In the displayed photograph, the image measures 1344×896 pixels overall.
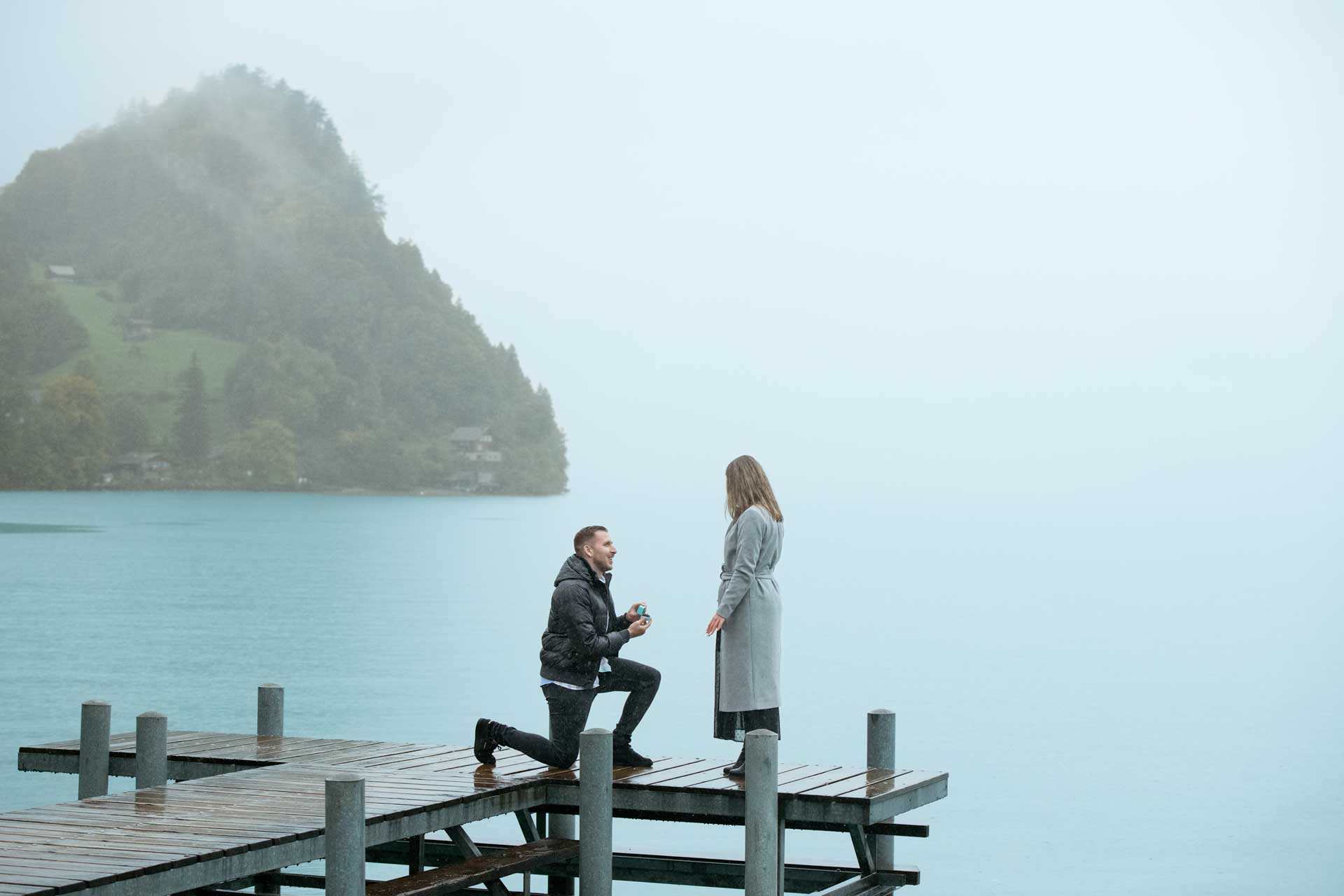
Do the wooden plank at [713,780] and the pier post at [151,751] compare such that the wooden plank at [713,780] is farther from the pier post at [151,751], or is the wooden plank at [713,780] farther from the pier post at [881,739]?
the pier post at [151,751]

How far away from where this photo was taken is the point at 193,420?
16288 centimetres

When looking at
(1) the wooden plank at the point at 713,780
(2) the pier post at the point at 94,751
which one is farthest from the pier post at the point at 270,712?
(1) the wooden plank at the point at 713,780

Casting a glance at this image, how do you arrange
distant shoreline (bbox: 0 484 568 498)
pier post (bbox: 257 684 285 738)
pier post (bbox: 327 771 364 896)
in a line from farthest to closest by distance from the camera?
distant shoreline (bbox: 0 484 568 498) → pier post (bbox: 257 684 285 738) → pier post (bbox: 327 771 364 896)

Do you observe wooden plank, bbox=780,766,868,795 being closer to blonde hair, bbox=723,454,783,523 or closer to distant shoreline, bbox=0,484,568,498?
blonde hair, bbox=723,454,783,523

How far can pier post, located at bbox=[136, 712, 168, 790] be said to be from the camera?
10188 mm

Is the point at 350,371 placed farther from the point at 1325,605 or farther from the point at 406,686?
the point at 406,686

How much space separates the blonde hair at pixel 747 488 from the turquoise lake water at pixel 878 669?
17.8 metres

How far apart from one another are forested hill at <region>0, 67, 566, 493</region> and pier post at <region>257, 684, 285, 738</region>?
15431 centimetres

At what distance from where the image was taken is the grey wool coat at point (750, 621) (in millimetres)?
9391

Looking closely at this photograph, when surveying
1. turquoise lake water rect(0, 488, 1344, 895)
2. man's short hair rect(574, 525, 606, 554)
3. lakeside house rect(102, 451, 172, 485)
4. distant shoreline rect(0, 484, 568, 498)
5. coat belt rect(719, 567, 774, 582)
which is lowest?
turquoise lake water rect(0, 488, 1344, 895)

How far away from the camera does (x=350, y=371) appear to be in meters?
180

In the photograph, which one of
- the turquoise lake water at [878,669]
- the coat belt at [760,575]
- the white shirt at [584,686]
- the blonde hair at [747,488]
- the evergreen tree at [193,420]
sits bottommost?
the turquoise lake water at [878,669]

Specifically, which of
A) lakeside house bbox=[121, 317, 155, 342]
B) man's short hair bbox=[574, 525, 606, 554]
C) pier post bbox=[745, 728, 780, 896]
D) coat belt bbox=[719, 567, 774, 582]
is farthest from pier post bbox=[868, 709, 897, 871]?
lakeside house bbox=[121, 317, 155, 342]

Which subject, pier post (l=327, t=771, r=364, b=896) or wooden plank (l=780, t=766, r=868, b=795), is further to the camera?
wooden plank (l=780, t=766, r=868, b=795)
